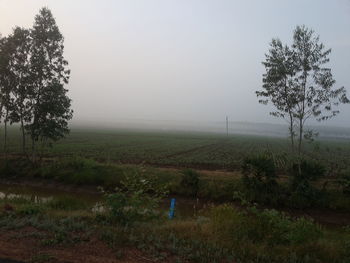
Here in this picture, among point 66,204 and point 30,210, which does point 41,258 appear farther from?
point 66,204

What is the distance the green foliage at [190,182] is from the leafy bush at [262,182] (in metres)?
3.56

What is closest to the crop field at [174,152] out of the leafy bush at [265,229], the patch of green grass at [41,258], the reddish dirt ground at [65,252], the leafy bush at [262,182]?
the leafy bush at [262,182]

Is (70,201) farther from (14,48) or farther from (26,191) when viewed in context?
(14,48)

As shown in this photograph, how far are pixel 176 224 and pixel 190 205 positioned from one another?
11269 mm

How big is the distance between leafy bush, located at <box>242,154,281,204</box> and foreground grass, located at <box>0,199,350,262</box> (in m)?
10.8

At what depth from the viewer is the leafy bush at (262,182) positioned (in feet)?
63.8

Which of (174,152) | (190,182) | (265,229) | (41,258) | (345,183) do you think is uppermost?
(41,258)

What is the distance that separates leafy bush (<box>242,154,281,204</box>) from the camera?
63.8ft

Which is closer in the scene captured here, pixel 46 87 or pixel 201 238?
pixel 201 238

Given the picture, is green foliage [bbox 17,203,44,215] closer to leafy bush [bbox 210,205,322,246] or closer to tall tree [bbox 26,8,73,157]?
leafy bush [bbox 210,205,322,246]

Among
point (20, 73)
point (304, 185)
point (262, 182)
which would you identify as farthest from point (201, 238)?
point (20, 73)

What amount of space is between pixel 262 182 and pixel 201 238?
12853 millimetres

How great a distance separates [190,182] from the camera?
21.3 metres

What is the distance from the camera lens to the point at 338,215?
Result: 17.8m
